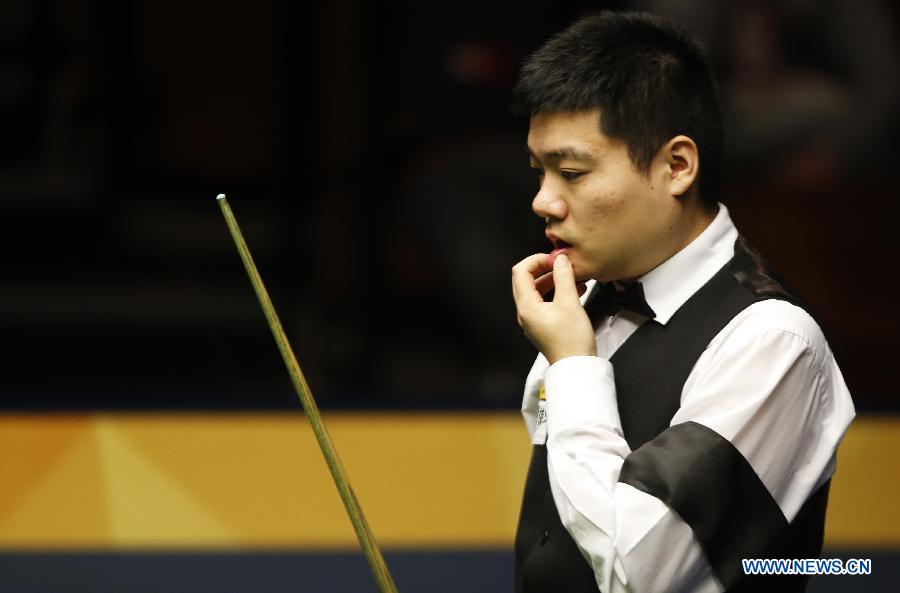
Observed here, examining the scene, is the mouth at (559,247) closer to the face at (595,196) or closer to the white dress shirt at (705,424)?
→ the face at (595,196)

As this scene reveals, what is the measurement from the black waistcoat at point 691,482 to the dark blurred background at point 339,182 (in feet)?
7.49

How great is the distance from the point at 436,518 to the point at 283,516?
385 millimetres

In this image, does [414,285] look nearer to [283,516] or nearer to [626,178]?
[283,516]

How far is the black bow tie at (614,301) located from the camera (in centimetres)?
169

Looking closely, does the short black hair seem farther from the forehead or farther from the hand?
the hand

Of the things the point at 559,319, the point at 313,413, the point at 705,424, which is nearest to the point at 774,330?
the point at 705,424

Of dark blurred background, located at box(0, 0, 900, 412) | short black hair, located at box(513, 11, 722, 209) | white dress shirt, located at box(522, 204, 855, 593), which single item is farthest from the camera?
dark blurred background, located at box(0, 0, 900, 412)

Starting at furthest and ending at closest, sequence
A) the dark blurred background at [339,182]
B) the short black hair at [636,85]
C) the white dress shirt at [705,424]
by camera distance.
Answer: the dark blurred background at [339,182]
the short black hair at [636,85]
the white dress shirt at [705,424]

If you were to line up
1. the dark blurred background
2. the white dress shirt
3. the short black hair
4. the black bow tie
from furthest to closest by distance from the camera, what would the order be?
the dark blurred background, the black bow tie, the short black hair, the white dress shirt

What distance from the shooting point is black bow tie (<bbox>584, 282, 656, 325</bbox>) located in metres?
1.69

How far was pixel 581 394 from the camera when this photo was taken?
153cm

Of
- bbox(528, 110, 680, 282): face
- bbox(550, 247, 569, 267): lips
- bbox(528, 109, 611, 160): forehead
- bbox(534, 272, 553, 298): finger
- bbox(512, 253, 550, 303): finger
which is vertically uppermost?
bbox(528, 109, 611, 160): forehead

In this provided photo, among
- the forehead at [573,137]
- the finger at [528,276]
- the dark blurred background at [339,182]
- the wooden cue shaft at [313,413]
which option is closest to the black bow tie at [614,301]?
the finger at [528,276]

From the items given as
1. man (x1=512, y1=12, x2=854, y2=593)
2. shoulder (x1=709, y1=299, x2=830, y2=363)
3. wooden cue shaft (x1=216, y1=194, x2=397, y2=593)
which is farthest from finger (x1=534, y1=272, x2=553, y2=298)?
wooden cue shaft (x1=216, y1=194, x2=397, y2=593)
